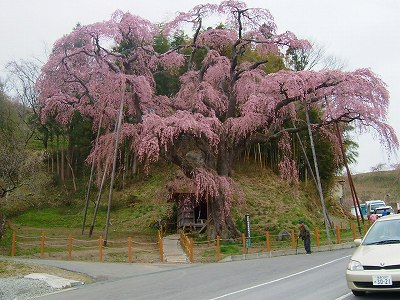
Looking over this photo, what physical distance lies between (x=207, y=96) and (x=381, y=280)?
18.9 m

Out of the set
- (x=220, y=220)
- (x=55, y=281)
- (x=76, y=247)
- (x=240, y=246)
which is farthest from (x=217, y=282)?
(x=76, y=247)

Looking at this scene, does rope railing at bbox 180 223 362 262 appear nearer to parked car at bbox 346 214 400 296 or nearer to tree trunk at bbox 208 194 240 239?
tree trunk at bbox 208 194 240 239

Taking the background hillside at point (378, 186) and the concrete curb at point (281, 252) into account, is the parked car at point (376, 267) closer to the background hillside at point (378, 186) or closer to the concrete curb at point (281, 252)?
the concrete curb at point (281, 252)

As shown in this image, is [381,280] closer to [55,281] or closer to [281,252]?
[55,281]

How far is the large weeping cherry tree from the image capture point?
23000 millimetres

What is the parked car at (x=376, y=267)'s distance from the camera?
24.2 feet

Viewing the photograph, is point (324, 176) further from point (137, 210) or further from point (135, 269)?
point (135, 269)

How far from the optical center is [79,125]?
4131 centimetres

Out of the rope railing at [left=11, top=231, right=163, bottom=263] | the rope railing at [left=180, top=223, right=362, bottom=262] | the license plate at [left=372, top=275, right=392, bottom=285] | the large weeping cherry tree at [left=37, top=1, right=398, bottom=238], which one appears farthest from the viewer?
the large weeping cherry tree at [left=37, top=1, right=398, bottom=238]

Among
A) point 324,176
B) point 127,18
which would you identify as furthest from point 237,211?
point 127,18

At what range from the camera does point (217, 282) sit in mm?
12445

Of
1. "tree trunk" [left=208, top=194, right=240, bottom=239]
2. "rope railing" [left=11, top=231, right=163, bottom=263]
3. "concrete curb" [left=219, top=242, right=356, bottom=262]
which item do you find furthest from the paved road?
"tree trunk" [left=208, top=194, right=240, bottom=239]

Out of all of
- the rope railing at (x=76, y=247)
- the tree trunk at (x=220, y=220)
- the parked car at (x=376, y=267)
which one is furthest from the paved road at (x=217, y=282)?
the tree trunk at (x=220, y=220)

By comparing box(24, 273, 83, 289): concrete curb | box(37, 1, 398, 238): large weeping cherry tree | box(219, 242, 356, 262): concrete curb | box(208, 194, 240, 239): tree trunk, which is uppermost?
box(37, 1, 398, 238): large weeping cherry tree
